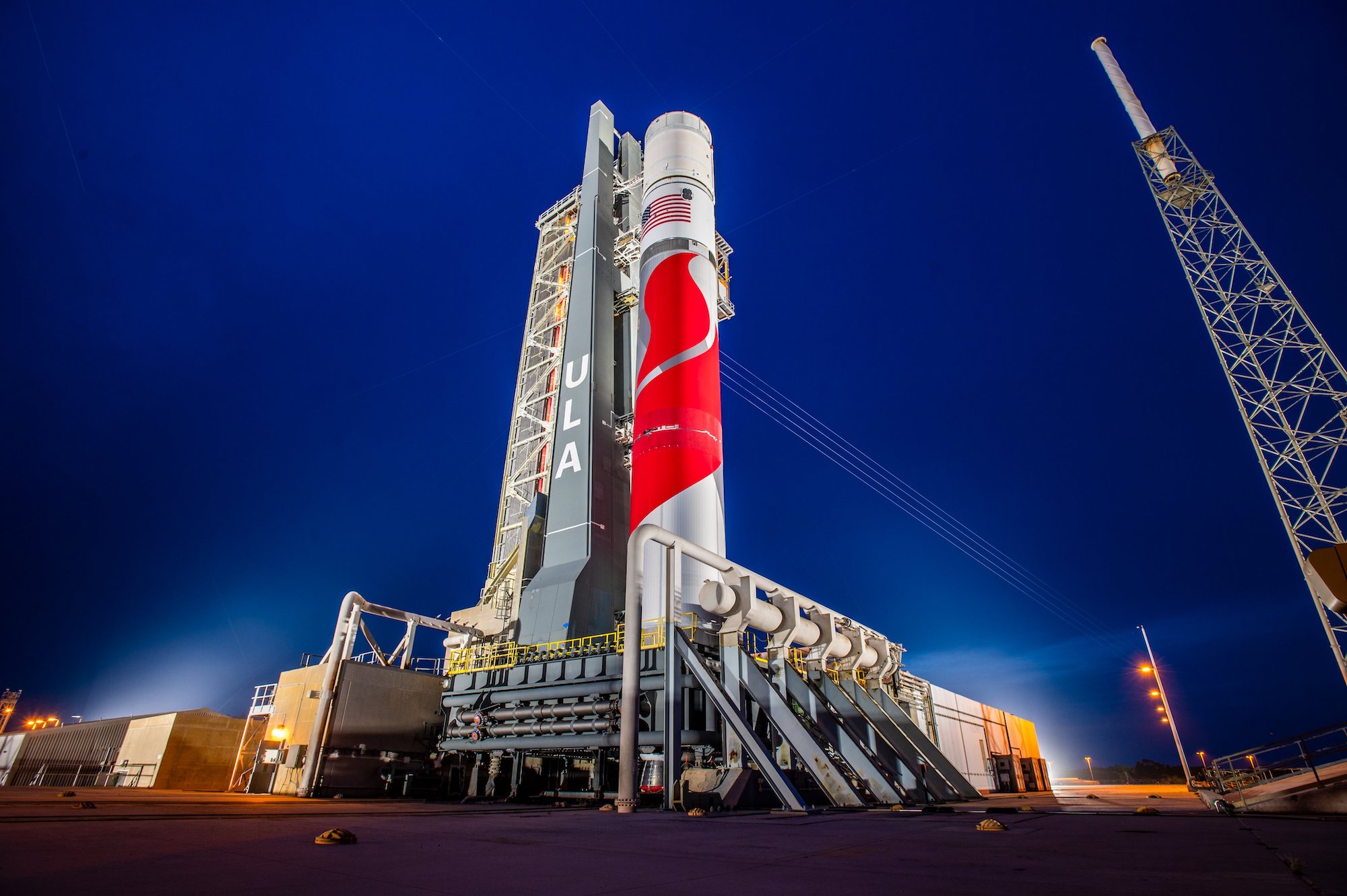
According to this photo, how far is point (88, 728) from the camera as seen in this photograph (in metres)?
30.7

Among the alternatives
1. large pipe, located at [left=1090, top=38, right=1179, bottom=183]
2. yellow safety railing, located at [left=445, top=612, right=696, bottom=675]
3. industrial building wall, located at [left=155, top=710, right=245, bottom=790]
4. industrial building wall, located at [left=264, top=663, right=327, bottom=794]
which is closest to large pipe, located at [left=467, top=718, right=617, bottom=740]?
yellow safety railing, located at [left=445, top=612, right=696, bottom=675]

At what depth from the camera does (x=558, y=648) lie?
64.0 feet

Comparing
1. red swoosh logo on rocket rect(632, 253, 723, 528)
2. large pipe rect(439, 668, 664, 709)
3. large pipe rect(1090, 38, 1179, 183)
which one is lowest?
large pipe rect(439, 668, 664, 709)

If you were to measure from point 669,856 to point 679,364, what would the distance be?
16644 mm

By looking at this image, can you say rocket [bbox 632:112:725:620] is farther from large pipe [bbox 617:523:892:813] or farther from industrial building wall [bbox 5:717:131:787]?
industrial building wall [bbox 5:717:131:787]

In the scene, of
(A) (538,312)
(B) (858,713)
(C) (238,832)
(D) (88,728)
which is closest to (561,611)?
(B) (858,713)

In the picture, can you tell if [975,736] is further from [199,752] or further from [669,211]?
[199,752]

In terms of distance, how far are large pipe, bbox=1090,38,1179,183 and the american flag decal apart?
31.1 m

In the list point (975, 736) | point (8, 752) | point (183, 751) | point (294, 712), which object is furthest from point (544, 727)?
point (8, 752)

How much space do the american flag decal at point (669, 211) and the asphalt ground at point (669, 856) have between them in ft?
65.7

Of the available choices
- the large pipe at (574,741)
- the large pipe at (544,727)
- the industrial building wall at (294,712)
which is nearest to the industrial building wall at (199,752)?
the industrial building wall at (294,712)

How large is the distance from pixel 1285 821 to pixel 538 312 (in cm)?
3442

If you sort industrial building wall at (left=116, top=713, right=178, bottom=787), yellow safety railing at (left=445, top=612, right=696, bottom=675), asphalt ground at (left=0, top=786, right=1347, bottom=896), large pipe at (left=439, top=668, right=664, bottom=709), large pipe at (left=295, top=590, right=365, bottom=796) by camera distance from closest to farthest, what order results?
asphalt ground at (left=0, top=786, right=1347, bottom=896) → large pipe at (left=439, top=668, right=664, bottom=709) → yellow safety railing at (left=445, top=612, right=696, bottom=675) → large pipe at (left=295, top=590, right=365, bottom=796) → industrial building wall at (left=116, top=713, right=178, bottom=787)

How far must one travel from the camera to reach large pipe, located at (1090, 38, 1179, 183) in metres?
37.2
